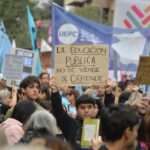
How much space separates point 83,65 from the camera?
30.1 ft

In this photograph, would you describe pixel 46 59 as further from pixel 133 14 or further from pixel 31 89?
pixel 31 89

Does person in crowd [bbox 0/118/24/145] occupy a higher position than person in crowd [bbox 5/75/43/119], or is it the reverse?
person in crowd [bbox 5/75/43/119]

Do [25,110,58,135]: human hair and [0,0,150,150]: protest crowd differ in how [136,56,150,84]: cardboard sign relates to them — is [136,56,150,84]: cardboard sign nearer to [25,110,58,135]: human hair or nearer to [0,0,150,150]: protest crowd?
[0,0,150,150]: protest crowd

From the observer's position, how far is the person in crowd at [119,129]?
478cm

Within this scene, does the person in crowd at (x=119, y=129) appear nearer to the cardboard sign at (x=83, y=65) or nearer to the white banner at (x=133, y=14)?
the cardboard sign at (x=83, y=65)

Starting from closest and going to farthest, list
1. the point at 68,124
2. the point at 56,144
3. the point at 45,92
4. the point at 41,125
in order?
the point at 56,144 → the point at 41,125 → the point at 68,124 → the point at 45,92

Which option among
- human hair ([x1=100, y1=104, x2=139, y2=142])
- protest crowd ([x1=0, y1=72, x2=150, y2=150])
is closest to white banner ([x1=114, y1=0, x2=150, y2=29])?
protest crowd ([x1=0, y1=72, x2=150, y2=150])

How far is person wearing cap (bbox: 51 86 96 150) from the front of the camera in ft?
23.2

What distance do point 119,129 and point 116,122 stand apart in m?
0.05

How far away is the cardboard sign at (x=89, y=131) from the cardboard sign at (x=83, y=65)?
2266 mm

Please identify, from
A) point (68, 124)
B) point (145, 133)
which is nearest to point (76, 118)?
point (68, 124)

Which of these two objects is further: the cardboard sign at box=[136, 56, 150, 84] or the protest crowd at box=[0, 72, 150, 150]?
the cardboard sign at box=[136, 56, 150, 84]

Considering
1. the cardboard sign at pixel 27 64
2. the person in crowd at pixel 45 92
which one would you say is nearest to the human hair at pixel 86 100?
the person in crowd at pixel 45 92

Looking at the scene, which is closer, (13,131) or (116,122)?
Result: (116,122)
